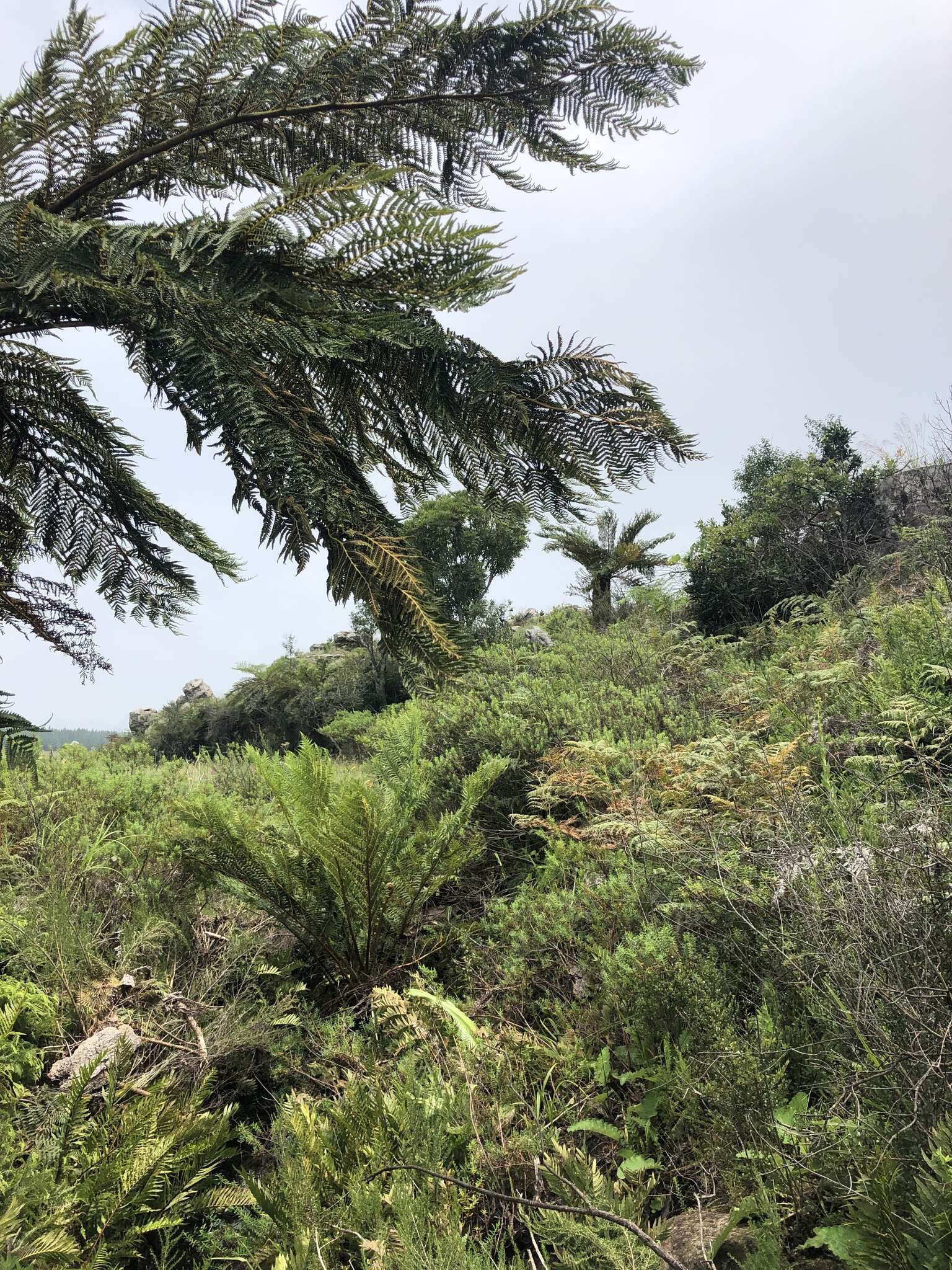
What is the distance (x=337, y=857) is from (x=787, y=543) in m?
10.8

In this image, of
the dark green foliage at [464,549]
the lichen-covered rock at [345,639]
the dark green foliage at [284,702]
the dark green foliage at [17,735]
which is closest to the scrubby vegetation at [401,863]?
the dark green foliage at [17,735]

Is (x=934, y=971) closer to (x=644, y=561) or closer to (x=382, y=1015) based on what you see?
(x=382, y=1015)

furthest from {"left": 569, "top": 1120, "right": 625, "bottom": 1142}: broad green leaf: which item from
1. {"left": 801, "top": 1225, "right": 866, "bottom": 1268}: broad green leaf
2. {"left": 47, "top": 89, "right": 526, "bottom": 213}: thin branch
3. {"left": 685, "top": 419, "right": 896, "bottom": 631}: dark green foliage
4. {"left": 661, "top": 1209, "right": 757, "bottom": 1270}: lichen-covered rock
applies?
{"left": 685, "top": 419, "right": 896, "bottom": 631}: dark green foliage

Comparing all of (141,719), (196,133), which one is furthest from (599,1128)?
(141,719)

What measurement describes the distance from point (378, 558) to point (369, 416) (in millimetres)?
1033

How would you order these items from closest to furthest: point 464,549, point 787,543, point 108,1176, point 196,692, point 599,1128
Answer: point 108,1176, point 599,1128, point 787,543, point 464,549, point 196,692

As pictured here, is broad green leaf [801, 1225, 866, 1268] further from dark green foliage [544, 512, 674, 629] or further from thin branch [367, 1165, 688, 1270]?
dark green foliage [544, 512, 674, 629]

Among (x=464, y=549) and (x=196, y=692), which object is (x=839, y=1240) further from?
(x=196, y=692)

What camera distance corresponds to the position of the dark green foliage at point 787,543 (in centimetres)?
1120

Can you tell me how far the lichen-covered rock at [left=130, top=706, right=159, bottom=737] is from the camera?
2336cm

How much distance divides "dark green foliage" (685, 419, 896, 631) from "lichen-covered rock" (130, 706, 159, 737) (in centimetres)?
1835

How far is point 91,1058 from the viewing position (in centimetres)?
245

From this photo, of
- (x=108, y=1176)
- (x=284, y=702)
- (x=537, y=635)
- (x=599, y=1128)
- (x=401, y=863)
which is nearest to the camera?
(x=108, y=1176)

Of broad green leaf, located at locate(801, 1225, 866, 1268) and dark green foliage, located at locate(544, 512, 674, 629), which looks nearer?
broad green leaf, located at locate(801, 1225, 866, 1268)
